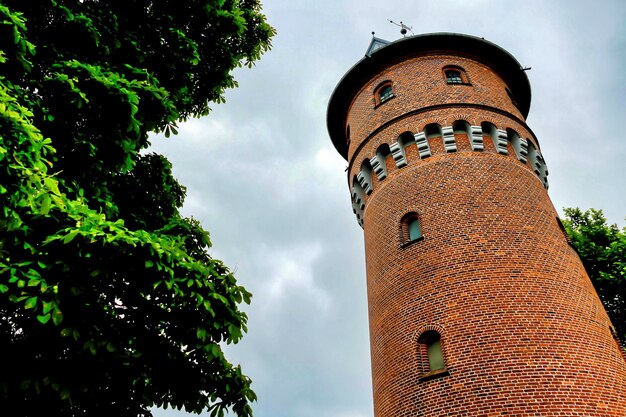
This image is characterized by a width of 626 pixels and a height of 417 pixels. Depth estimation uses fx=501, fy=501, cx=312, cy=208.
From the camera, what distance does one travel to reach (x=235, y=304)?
639cm

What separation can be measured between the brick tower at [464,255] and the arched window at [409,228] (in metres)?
Result: 0.03

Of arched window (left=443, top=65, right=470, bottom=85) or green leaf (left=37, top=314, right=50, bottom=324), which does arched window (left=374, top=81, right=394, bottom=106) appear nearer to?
arched window (left=443, top=65, right=470, bottom=85)

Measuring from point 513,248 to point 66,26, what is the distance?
1057 cm

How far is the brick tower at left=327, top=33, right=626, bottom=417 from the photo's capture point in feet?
34.3

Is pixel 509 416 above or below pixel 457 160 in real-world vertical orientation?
below

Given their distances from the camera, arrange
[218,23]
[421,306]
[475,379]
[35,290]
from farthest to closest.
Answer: [421,306], [475,379], [218,23], [35,290]

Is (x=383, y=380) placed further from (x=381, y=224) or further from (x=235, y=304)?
(x=235, y=304)

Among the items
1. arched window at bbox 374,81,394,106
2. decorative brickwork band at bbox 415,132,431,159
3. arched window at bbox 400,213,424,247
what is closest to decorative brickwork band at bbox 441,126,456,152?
decorative brickwork band at bbox 415,132,431,159

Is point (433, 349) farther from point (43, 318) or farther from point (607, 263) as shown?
point (607, 263)

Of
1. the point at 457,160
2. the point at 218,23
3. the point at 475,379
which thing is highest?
the point at 457,160

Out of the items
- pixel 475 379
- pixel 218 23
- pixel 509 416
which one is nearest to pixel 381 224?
pixel 475 379

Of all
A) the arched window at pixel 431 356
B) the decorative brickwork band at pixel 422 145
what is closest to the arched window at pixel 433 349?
the arched window at pixel 431 356

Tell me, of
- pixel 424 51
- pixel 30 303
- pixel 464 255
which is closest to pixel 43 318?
pixel 30 303

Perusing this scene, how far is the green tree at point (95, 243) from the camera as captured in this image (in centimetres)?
499
